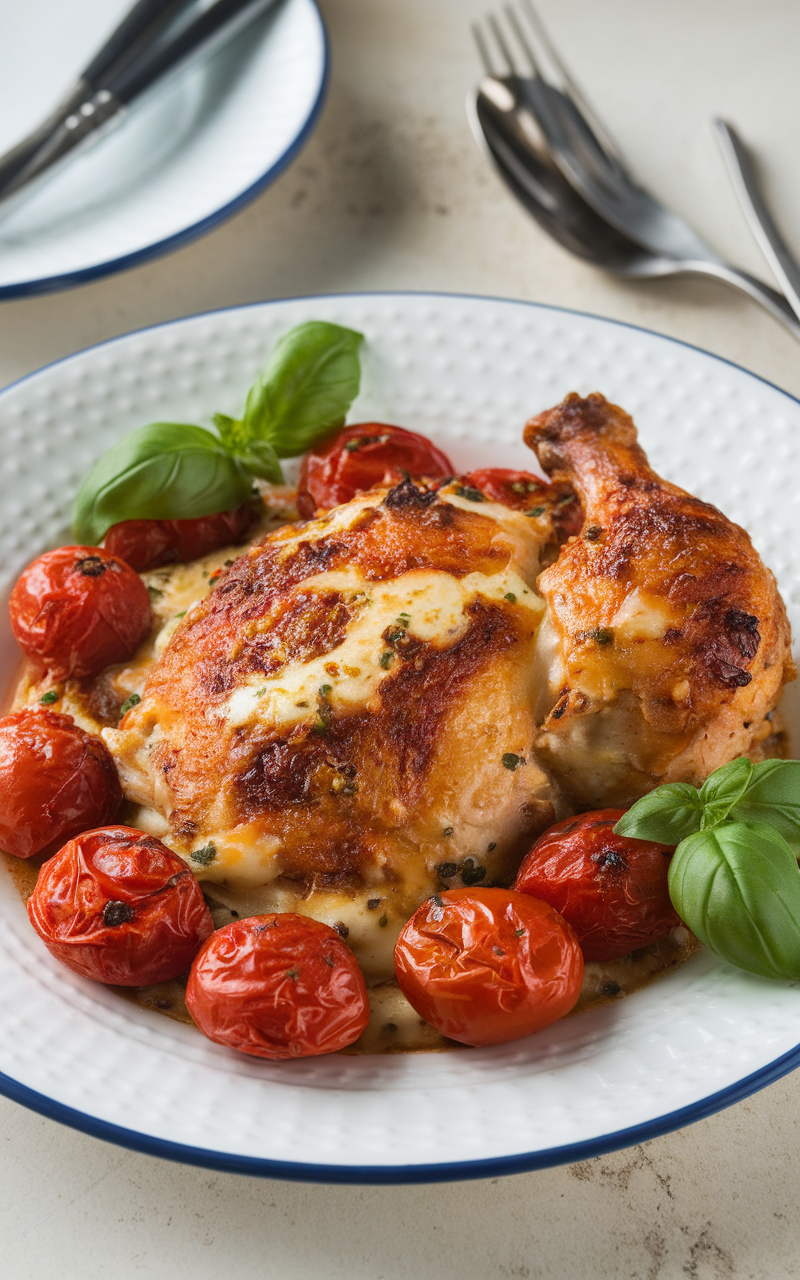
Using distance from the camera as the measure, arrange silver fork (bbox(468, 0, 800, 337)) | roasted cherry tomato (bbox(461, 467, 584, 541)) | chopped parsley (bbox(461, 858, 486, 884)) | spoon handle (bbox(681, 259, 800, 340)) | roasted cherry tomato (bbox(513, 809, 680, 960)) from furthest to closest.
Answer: silver fork (bbox(468, 0, 800, 337)), spoon handle (bbox(681, 259, 800, 340)), roasted cherry tomato (bbox(461, 467, 584, 541)), chopped parsley (bbox(461, 858, 486, 884)), roasted cherry tomato (bbox(513, 809, 680, 960))

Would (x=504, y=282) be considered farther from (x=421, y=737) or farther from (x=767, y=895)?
(x=767, y=895)

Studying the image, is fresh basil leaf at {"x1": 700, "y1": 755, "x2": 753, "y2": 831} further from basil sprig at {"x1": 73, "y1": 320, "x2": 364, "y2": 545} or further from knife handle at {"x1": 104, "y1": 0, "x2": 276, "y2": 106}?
knife handle at {"x1": 104, "y1": 0, "x2": 276, "y2": 106}

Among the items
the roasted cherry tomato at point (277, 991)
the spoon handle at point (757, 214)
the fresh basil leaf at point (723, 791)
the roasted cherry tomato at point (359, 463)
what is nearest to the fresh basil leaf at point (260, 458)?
the roasted cherry tomato at point (359, 463)

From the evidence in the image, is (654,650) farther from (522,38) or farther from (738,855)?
(522,38)

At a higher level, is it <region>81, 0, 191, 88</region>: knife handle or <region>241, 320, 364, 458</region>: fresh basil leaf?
<region>81, 0, 191, 88</region>: knife handle

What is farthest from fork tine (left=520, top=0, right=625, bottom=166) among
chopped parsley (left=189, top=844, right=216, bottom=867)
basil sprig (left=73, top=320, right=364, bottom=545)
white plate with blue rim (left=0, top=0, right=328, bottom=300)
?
chopped parsley (left=189, top=844, right=216, bottom=867)

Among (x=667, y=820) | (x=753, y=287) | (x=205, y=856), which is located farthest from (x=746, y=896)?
(x=753, y=287)
